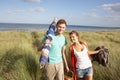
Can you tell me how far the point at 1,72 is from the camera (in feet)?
21.0

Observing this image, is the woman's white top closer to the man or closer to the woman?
the woman

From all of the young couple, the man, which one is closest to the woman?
the young couple

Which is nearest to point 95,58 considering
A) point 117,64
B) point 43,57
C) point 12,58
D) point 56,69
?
point 117,64

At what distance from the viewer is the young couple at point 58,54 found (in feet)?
15.4

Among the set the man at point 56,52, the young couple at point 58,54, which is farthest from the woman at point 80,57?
the man at point 56,52

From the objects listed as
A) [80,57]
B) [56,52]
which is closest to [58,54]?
[56,52]

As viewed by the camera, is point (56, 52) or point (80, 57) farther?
point (80, 57)

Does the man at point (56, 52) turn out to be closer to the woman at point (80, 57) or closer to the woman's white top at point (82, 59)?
the woman at point (80, 57)

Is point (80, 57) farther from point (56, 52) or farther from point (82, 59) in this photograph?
point (56, 52)

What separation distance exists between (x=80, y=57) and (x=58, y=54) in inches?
19.0

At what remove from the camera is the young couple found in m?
4.71

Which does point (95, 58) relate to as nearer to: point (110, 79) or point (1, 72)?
point (110, 79)

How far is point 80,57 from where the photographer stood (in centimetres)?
506

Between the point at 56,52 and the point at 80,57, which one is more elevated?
the point at 56,52
